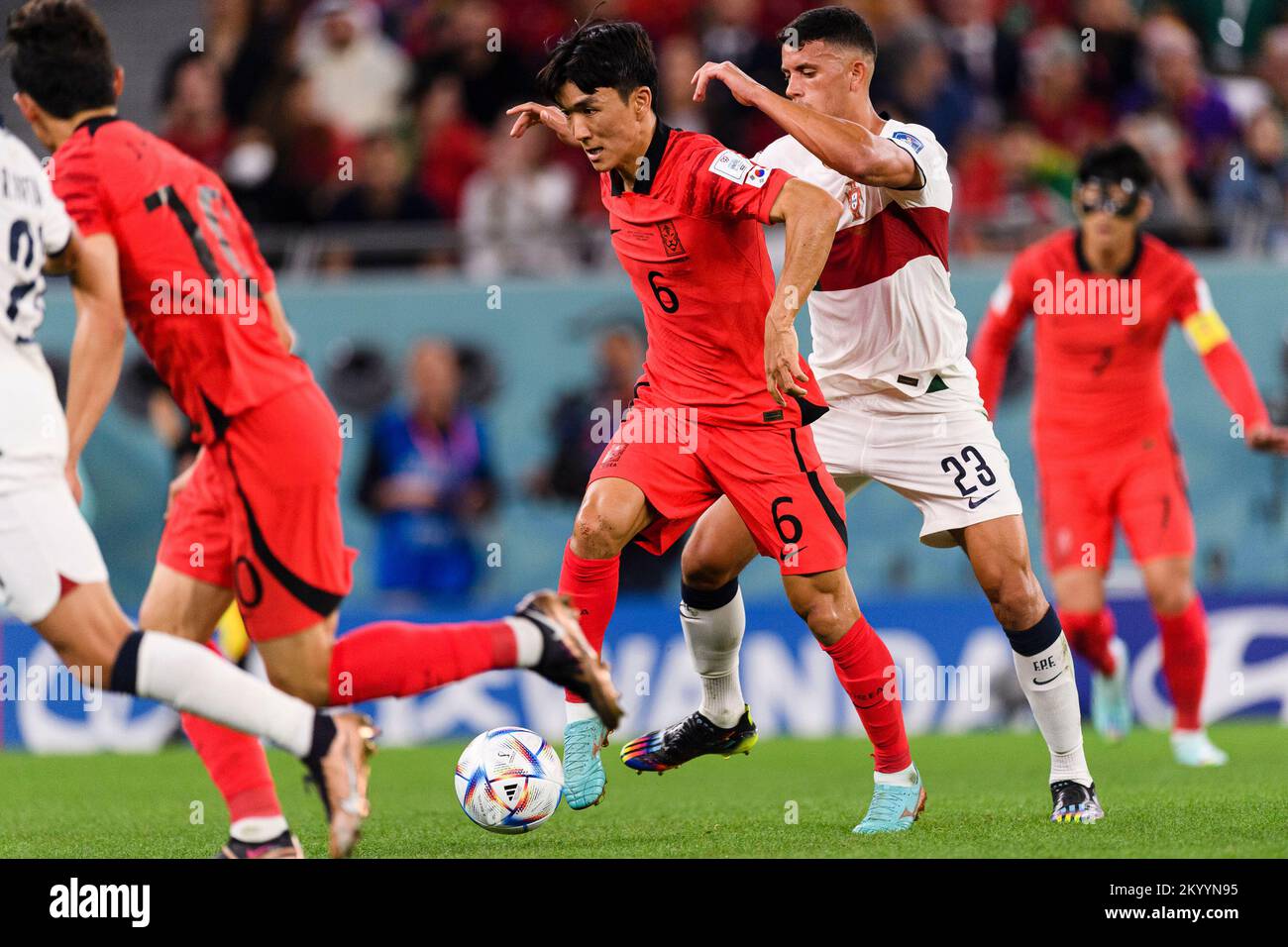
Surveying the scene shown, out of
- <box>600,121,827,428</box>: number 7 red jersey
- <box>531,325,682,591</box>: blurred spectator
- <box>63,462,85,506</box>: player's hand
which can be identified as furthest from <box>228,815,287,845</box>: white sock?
<box>531,325,682,591</box>: blurred spectator

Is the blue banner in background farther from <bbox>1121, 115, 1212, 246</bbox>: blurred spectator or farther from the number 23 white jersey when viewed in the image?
the number 23 white jersey

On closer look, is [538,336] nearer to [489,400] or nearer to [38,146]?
[489,400]

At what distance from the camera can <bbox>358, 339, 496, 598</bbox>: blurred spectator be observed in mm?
11422

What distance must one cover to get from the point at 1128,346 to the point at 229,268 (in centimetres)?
527

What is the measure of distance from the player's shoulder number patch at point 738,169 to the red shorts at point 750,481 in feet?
2.92

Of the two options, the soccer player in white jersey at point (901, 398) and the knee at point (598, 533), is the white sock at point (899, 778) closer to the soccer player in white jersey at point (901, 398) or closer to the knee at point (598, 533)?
the soccer player in white jersey at point (901, 398)

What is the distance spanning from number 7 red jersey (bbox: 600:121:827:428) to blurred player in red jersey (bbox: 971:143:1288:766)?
2698mm

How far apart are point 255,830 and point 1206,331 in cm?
554

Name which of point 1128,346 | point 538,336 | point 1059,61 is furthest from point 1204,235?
point 538,336

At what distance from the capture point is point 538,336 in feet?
40.0

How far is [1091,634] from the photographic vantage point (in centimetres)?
901

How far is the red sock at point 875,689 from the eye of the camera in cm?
603

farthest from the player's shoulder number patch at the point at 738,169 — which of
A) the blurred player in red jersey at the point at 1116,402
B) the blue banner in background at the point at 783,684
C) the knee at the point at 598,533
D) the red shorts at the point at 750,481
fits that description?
the blue banner in background at the point at 783,684

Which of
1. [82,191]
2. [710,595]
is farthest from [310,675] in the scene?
[710,595]
